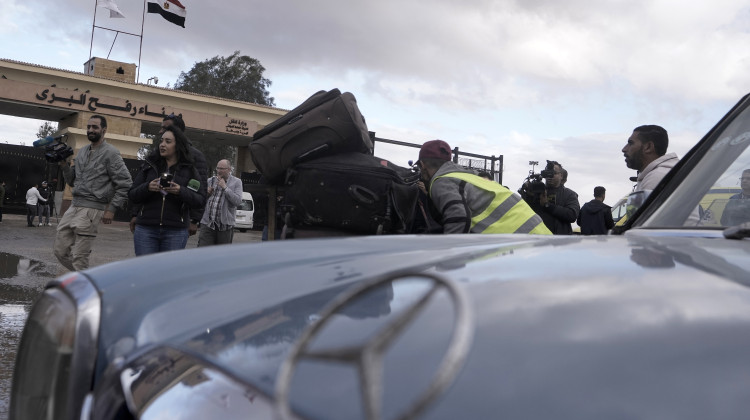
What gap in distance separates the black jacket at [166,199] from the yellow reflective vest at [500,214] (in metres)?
2.55

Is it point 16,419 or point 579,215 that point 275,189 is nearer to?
point 16,419

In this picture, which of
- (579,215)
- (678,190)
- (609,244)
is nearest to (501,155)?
(579,215)

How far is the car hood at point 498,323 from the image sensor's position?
24.6 inches

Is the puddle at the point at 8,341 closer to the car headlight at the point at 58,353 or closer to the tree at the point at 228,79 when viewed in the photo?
the car headlight at the point at 58,353

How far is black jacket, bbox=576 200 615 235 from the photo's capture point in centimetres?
543

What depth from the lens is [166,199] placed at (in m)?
5.55

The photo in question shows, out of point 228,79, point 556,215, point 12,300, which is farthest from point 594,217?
point 228,79

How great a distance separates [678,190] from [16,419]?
178cm

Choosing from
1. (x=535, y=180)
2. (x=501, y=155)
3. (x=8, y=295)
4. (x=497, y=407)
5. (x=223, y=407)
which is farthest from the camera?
(x=501, y=155)

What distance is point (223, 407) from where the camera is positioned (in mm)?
850

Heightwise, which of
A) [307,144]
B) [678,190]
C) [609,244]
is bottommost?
[609,244]

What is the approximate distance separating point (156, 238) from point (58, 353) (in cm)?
462

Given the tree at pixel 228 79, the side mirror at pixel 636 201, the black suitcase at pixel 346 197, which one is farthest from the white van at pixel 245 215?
the side mirror at pixel 636 201

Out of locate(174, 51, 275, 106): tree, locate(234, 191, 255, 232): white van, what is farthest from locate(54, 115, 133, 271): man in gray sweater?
locate(174, 51, 275, 106): tree
